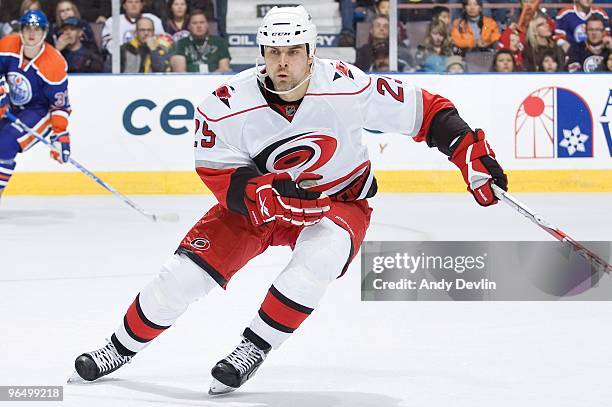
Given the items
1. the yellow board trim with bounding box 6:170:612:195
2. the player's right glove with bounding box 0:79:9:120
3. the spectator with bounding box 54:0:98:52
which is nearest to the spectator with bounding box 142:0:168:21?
the spectator with bounding box 54:0:98:52

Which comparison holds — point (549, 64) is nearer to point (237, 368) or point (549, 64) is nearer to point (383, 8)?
point (383, 8)

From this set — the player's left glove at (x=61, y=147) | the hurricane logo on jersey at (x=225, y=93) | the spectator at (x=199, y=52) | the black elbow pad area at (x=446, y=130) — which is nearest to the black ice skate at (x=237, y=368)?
the hurricane logo on jersey at (x=225, y=93)

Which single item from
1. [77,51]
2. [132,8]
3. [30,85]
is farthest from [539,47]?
[30,85]

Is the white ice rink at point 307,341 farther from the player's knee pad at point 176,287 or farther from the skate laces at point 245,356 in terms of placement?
the player's knee pad at point 176,287

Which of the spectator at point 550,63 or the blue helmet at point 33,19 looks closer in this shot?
the blue helmet at point 33,19

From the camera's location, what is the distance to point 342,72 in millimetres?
3107

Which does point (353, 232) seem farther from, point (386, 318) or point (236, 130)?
point (386, 318)

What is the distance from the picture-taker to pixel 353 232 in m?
3.05

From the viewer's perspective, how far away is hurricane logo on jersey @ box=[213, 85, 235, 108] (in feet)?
9.86

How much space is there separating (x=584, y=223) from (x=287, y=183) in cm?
372

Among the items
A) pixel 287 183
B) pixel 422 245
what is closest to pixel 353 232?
pixel 287 183

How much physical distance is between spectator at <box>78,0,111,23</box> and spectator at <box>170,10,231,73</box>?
467mm

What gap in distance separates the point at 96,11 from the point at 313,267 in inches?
207

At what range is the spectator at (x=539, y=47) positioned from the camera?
788cm
